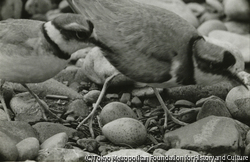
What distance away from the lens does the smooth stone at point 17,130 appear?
4.26 meters

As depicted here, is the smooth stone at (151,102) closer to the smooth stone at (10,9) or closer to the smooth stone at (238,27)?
the smooth stone at (238,27)

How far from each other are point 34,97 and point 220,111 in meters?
2.28

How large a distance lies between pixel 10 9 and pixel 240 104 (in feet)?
16.3

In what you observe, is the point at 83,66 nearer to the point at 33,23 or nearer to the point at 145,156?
the point at 33,23

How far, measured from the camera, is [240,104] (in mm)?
5074

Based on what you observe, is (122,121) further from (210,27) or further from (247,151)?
(210,27)

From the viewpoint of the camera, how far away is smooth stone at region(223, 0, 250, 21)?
7934 millimetres

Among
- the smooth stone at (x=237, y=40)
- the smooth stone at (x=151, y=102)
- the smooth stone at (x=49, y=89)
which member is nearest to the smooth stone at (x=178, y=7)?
the smooth stone at (x=237, y=40)

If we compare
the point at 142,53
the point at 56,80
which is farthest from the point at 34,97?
the point at 142,53

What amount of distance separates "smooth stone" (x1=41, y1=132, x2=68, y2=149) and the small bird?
3.22 ft

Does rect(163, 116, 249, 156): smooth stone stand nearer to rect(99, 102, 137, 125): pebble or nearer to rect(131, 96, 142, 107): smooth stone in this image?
rect(99, 102, 137, 125): pebble

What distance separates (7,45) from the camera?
454cm

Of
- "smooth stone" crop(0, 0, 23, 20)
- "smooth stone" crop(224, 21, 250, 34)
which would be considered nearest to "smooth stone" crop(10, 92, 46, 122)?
"smooth stone" crop(0, 0, 23, 20)

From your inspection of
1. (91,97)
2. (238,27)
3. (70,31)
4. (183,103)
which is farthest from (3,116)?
(238,27)
